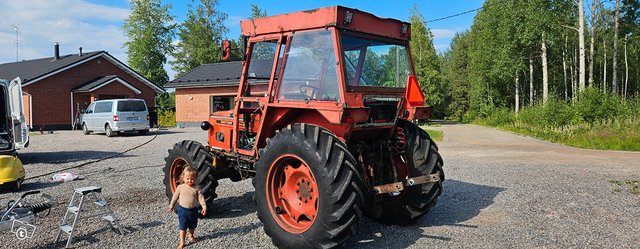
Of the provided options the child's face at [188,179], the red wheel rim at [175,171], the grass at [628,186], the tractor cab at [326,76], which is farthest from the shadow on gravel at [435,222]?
the red wheel rim at [175,171]

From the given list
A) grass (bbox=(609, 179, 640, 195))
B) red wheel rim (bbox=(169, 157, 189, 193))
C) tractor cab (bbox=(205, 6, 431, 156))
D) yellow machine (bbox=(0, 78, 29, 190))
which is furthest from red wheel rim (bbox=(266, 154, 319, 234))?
yellow machine (bbox=(0, 78, 29, 190))

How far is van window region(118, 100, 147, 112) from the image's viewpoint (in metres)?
21.3

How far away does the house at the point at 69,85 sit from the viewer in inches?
1078

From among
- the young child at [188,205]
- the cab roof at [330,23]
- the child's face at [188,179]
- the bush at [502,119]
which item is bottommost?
the young child at [188,205]

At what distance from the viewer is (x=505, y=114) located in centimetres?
3541

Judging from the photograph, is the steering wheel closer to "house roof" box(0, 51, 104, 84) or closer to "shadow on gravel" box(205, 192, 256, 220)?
"shadow on gravel" box(205, 192, 256, 220)

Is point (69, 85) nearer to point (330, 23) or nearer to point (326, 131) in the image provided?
point (330, 23)

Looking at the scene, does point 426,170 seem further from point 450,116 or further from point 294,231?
point 450,116

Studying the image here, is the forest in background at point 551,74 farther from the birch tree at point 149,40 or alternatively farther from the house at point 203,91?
the birch tree at point 149,40

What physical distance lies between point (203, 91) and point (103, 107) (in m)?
9.35

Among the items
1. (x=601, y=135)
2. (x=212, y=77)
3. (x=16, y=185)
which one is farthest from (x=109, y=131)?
(x=601, y=135)

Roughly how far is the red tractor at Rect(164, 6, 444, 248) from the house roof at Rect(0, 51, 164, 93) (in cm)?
2689

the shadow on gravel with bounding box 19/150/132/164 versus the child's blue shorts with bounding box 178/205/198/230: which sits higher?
the child's blue shorts with bounding box 178/205/198/230

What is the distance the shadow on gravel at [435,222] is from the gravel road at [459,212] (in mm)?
13
